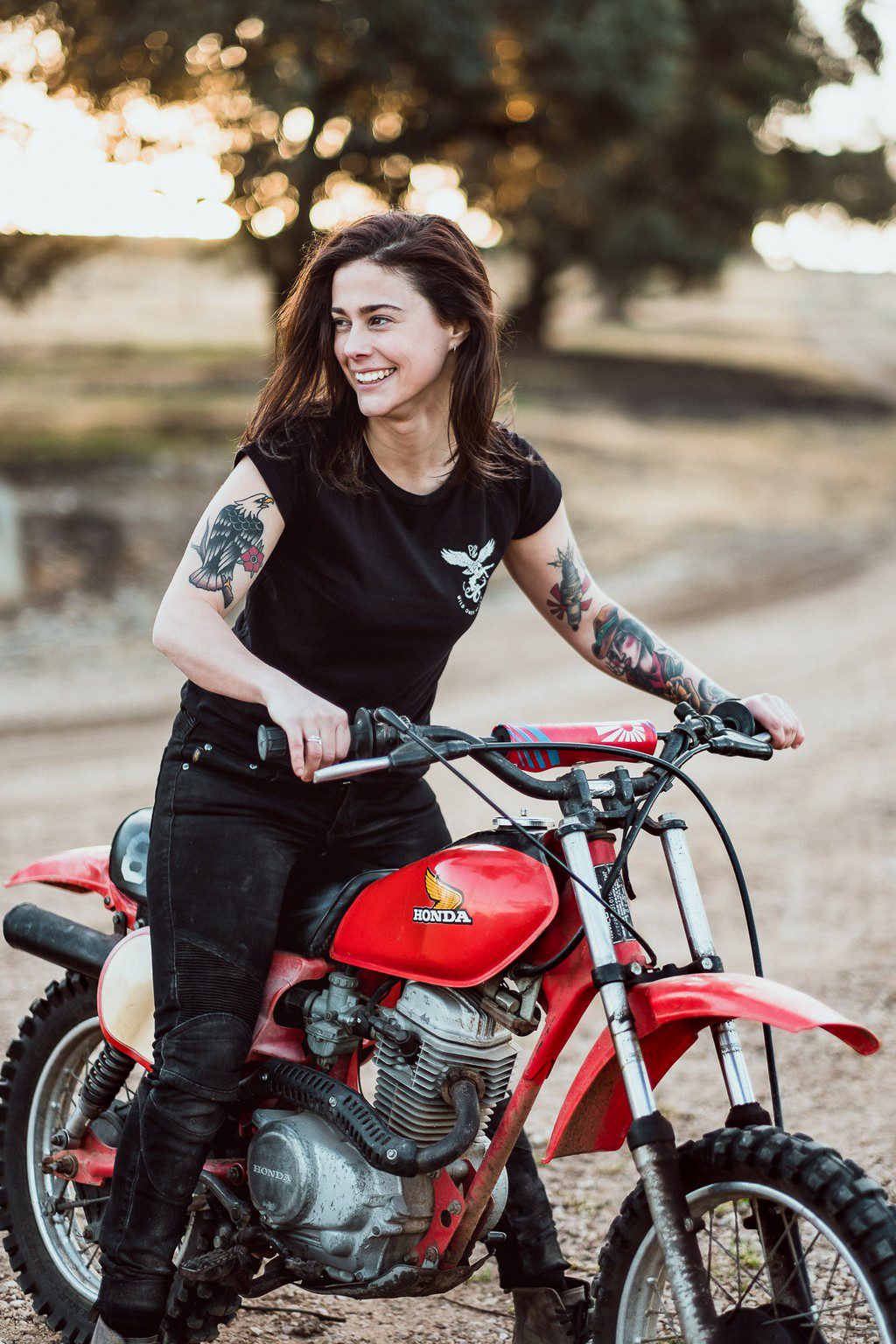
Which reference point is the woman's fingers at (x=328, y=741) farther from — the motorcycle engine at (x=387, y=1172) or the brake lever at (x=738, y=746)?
the brake lever at (x=738, y=746)

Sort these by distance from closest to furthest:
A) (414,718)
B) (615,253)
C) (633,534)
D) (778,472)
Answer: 1. (414,718)
2. (633,534)
3. (778,472)
4. (615,253)

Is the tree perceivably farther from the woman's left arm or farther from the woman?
the woman

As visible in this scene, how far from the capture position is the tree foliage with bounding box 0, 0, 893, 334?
19.9 meters

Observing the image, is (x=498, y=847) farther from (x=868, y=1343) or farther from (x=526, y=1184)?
(x=868, y=1343)

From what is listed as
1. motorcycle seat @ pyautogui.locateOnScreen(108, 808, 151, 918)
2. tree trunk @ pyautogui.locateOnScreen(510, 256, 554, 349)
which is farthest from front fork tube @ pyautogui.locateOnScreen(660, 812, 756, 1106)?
tree trunk @ pyautogui.locateOnScreen(510, 256, 554, 349)

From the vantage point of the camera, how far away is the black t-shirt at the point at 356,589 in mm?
3082

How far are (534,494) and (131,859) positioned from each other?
4.14 ft

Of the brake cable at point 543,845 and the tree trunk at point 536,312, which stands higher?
the tree trunk at point 536,312

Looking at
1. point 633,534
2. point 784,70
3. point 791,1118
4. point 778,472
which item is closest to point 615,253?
point 784,70

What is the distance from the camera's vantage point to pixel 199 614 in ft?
9.66

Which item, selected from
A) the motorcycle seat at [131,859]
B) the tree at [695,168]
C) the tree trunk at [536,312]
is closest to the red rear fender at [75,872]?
the motorcycle seat at [131,859]

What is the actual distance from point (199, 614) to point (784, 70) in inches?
1298

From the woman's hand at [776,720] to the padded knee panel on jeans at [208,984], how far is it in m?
1.20

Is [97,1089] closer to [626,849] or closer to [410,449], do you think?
[626,849]
